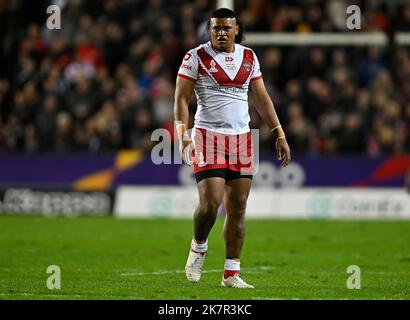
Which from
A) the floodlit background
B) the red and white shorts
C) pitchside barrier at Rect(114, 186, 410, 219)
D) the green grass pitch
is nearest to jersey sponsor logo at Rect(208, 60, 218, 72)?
the red and white shorts

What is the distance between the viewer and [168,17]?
1004 inches

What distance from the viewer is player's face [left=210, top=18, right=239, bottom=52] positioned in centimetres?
1051

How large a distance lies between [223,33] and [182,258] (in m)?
4.46

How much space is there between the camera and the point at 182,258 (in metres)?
14.1

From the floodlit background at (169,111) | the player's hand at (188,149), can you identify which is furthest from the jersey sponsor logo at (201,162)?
the floodlit background at (169,111)

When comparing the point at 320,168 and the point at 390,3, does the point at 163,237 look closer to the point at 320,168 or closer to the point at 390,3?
the point at 320,168

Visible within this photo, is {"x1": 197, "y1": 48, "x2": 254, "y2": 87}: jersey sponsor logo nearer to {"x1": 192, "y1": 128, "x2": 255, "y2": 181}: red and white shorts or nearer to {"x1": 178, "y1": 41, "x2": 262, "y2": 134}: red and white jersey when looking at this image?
{"x1": 178, "y1": 41, "x2": 262, "y2": 134}: red and white jersey

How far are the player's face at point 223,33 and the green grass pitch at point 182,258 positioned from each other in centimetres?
242

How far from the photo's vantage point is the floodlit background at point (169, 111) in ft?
72.7

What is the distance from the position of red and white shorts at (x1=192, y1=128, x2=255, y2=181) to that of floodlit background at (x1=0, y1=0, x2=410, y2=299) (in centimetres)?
947
